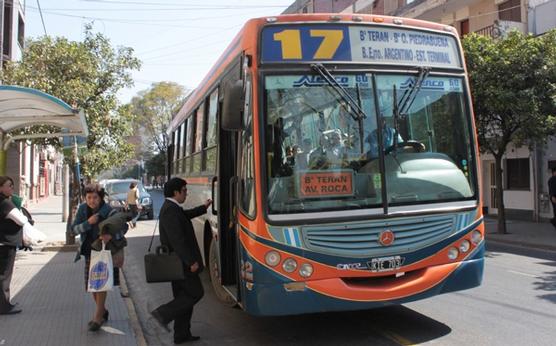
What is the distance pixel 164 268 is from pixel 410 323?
9.35ft

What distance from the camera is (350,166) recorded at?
4.95m

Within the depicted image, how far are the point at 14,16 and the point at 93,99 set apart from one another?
1396 cm

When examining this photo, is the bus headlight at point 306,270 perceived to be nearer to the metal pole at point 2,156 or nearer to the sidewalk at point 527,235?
the metal pole at point 2,156

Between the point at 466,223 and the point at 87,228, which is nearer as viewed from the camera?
the point at 466,223

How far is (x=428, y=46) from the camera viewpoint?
547 cm

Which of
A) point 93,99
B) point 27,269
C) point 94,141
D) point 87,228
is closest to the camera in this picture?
point 87,228

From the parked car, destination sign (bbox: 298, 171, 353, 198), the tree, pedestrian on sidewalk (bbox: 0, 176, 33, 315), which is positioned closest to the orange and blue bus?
destination sign (bbox: 298, 171, 353, 198)

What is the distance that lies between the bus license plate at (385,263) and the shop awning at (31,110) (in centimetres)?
557

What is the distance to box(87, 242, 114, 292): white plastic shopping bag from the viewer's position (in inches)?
229

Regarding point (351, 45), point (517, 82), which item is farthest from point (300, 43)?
point (517, 82)

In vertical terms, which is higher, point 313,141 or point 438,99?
point 438,99

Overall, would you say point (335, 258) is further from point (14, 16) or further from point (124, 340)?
point (14, 16)

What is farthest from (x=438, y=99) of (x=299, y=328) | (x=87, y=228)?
(x=87, y=228)

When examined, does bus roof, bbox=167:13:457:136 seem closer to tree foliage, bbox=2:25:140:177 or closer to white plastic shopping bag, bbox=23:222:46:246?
white plastic shopping bag, bbox=23:222:46:246
